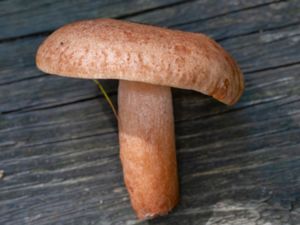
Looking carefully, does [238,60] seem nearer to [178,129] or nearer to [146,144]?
[178,129]

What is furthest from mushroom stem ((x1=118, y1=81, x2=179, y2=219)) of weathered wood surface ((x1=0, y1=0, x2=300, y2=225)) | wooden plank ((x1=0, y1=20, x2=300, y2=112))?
wooden plank ((x1=0, y1=20, x2=300, y2=112))

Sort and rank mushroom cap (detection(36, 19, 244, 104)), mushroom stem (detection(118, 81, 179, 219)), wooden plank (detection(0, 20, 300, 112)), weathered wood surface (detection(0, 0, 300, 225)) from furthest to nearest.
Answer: wooden plank (detection(0, 20, 300, 112)) → weathered wood surface (detection(0, 0, 300, 225)) → mushroom stem (detection(118, 81, 179, 219)) → mushroom cap (detection(36, 19, 244, 104))

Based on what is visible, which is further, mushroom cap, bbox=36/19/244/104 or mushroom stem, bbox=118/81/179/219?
mushroom stem, bbox=118/81/179/219

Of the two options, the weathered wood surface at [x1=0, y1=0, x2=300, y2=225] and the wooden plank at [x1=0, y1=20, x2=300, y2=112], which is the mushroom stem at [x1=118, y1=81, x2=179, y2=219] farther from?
the wooden plank at [x1=0, y1=20, x2=300, y2=112]

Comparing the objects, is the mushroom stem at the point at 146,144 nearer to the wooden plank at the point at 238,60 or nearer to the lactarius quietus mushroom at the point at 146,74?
the lactarius quietus mushroom at the point at 146,74

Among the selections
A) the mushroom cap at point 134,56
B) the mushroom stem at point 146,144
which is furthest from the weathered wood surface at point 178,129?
the mushroom cap at point 134,56

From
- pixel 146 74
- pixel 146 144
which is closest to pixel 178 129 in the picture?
pixel 146 144

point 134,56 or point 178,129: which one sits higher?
point 134,56
